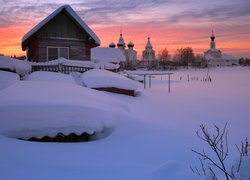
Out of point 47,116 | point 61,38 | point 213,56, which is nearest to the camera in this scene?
point 47,116

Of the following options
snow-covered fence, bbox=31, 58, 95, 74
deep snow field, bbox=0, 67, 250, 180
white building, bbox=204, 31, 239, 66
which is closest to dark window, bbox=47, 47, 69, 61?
snow-covered fence, bbox=31, 58, 95, 74

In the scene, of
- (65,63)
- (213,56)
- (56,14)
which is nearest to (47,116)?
(65,63)

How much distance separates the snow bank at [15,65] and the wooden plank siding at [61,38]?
10.8 feet

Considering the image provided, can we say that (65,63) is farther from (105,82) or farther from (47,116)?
(47,116)

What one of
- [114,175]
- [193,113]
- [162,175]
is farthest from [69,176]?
[193,113]

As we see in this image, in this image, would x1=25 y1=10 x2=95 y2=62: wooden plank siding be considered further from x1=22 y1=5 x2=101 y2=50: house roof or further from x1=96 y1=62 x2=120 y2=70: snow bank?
x1=96 y1=62 x2=120 y2=70: snow bank

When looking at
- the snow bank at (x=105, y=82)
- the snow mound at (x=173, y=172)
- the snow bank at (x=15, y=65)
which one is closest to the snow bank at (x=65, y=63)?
the snow bank at (x=15, y=65)

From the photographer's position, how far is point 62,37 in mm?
19453

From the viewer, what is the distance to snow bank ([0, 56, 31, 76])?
14.3 meters

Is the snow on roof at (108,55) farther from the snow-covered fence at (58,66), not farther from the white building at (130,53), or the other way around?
the white building at (130,53)

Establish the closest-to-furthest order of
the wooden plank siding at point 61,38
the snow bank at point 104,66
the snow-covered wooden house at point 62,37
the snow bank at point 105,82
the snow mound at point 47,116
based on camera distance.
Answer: the snow mound at point 47,116 < the snow bank at point 105,82 < the snow-covered wooden house at point 62,37 < the wooden plank siding at point 61,38 < the snow bank at point 104,66

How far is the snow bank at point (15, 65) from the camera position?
47.0 feet

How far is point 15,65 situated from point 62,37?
17.5ft

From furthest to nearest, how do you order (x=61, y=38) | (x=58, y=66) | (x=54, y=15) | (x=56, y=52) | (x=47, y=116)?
(x=56, y=52), (x=61, y=38), (x=54, y=15), (x=58, y=66), (x=47, y=116)
